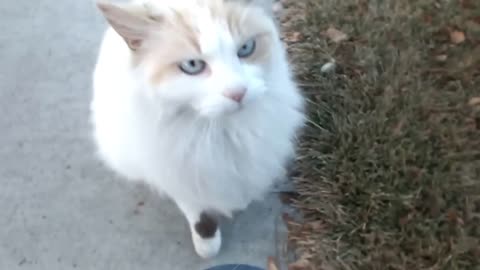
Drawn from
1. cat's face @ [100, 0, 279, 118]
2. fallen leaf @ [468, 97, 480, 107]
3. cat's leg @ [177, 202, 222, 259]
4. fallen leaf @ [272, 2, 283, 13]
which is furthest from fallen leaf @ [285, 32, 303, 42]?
cat's face @ [100, 0, 279, 118]

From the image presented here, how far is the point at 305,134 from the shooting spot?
1.72 meters

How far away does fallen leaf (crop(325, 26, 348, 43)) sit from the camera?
1916mm

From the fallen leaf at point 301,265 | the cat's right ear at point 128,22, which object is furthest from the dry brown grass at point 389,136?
the cat's right ear at point 128,22

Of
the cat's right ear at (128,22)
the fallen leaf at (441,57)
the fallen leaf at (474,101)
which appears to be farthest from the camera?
the fallen leaf at (441,57)

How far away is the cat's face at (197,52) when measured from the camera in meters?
1.00

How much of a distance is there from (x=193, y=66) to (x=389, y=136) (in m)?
0.82

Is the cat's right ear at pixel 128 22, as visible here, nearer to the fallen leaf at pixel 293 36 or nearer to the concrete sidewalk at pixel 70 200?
the concrete sidewalk at pixel 70 200

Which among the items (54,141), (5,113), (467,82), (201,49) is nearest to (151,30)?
(201,49)

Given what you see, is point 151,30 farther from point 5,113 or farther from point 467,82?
point 467,82

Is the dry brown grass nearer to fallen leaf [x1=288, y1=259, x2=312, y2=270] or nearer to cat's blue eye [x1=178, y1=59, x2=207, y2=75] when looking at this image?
fallen leaf [x1=288, y1=259, x2=312, y2=270]

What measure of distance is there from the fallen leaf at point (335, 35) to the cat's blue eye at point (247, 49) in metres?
0.90

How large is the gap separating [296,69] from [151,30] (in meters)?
0.88

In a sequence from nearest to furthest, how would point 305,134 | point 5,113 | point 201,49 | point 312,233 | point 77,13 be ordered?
point 201,49, point 312,233, point 305,134, point 5,113, point 77,13

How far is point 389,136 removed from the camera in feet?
5.47
